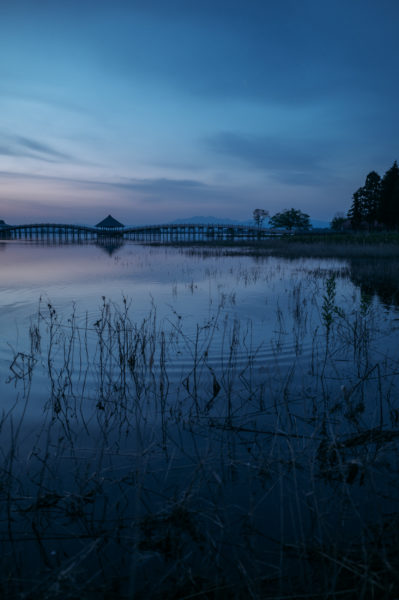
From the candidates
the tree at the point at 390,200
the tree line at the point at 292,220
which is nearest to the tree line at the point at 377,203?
the tree at the point at 390,200

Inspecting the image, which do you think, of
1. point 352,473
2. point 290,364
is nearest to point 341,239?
point 290,364

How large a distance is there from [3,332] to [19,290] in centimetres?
647

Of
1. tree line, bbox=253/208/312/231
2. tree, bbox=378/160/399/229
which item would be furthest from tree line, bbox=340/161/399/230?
tree line, bbox=253/208/312/231

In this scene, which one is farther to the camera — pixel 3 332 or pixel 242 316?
pixel 242 316

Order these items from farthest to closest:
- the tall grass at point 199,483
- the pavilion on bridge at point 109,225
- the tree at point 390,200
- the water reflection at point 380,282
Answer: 1. the pavilion on bridge at point 109,225
2. the tree at point 390,200
3. the water reflection at point 380,282
4. the tall grass at point 199,483

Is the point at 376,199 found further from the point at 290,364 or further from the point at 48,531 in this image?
the point at 48,531

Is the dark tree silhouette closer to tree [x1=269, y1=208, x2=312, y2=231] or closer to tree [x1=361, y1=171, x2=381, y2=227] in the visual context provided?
tree [x1=361, y1=171, x2=381, y2=227]

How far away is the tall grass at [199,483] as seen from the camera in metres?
1.99

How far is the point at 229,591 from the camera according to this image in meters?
1.93

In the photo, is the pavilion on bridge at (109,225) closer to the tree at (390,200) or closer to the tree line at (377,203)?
the tree line at (377,203)

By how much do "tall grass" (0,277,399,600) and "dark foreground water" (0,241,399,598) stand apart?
0.01m

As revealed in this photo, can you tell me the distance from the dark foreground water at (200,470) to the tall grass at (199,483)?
1 centimetres

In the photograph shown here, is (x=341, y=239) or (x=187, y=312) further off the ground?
(x=341, y=239)

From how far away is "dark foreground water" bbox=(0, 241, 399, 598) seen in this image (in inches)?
79.6
